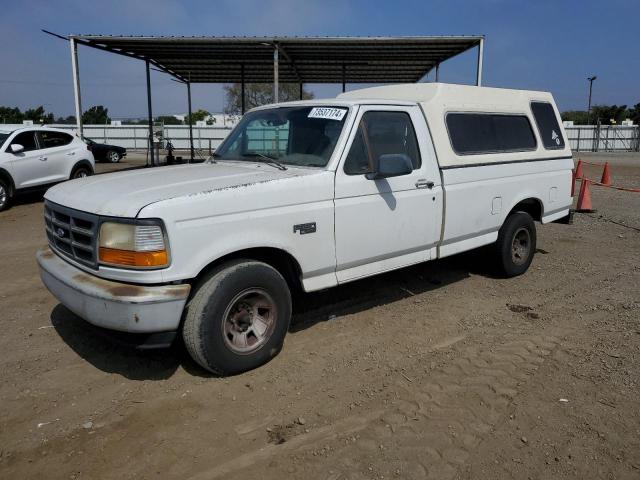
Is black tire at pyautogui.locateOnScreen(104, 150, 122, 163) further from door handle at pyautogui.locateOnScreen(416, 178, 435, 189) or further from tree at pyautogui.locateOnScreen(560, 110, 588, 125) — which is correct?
tree at pyautogui.locateOnScreen(560, 110, 588, 125)

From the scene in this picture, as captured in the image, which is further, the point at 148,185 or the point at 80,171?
the point at 80,171

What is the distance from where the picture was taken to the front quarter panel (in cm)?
318

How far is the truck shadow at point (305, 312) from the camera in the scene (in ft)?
12.5

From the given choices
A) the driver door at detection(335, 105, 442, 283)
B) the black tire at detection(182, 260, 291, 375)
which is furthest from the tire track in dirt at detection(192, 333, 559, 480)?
the driver door at detection(335, 105, 442, 283)

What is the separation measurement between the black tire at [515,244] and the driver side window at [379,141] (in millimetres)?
1802

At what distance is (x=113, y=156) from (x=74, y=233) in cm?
2536

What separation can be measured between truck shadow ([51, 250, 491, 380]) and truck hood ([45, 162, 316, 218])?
92 centimetres

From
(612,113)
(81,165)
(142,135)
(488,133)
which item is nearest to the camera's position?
(488,133)

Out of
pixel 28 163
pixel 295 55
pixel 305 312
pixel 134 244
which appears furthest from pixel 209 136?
pixel 134 244

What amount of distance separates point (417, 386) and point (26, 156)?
10791 millimetres

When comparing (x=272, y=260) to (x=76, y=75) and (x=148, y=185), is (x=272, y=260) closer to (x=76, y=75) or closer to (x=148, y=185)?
(x=148, y=185)

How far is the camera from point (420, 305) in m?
5.17

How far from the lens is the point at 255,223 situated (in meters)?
3.52

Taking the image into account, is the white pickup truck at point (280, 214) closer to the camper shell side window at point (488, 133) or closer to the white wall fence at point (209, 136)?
the camper shell side window at point (488, 133)
